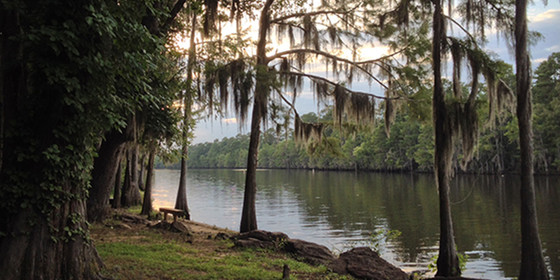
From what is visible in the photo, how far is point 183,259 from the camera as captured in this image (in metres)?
7.31

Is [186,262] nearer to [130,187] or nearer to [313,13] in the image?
[313,13]

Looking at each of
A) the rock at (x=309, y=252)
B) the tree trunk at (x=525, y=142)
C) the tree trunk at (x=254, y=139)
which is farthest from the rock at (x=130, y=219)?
the tree trunk at (x=525, y=142)

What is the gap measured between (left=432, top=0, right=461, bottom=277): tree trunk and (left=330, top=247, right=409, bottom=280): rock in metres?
1.29

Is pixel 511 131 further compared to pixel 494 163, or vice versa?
pixel 494 163

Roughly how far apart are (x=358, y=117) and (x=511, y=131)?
40648 mm

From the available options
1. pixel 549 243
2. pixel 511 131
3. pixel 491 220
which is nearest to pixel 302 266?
pixel 549 243

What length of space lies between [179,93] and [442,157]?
8.84 m

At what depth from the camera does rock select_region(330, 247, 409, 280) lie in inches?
293

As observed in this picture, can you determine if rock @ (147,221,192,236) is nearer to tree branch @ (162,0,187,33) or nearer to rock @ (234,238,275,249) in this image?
rock @ (234,238,275,249)

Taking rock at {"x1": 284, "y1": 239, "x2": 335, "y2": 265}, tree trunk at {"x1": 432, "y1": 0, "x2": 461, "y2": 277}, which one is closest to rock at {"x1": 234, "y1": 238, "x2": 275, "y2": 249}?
rock at {"x1": 284, "y1": 239, "x2": 335, "y2": 265}

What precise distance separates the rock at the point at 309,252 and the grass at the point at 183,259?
34 cm

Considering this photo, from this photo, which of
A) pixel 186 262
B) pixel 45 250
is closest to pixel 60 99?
A: pixel 45 250

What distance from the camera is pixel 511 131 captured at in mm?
44781

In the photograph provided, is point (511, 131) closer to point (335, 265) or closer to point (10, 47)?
point (335, 265)
